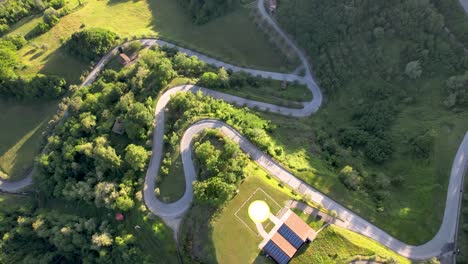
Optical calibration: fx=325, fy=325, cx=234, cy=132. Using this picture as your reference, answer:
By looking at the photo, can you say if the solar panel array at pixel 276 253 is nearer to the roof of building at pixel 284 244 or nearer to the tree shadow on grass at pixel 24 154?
the roof of building at pixel 284 244

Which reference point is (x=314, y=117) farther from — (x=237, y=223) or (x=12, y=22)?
(x=12, y=22)

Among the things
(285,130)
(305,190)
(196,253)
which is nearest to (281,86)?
(285,130)

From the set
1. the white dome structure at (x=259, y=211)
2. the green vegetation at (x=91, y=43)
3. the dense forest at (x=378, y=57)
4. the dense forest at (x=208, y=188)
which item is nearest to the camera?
the dense forest at (x=208, y=188)

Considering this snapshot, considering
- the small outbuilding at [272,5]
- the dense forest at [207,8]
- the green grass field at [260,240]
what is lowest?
the green grass field at [260,240]

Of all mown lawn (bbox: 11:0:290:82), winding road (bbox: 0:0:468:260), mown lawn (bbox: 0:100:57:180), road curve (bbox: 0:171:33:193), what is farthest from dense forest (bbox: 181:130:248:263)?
mown lawn (bbox: 0:100:57:180)

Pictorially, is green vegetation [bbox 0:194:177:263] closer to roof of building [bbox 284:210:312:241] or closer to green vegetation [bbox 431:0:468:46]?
roof of building [bbox 284:210:312:241]

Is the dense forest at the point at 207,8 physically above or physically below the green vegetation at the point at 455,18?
below

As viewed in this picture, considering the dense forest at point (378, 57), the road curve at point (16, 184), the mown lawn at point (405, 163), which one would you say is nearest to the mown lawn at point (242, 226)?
the mown lawn at point (405, 163)
